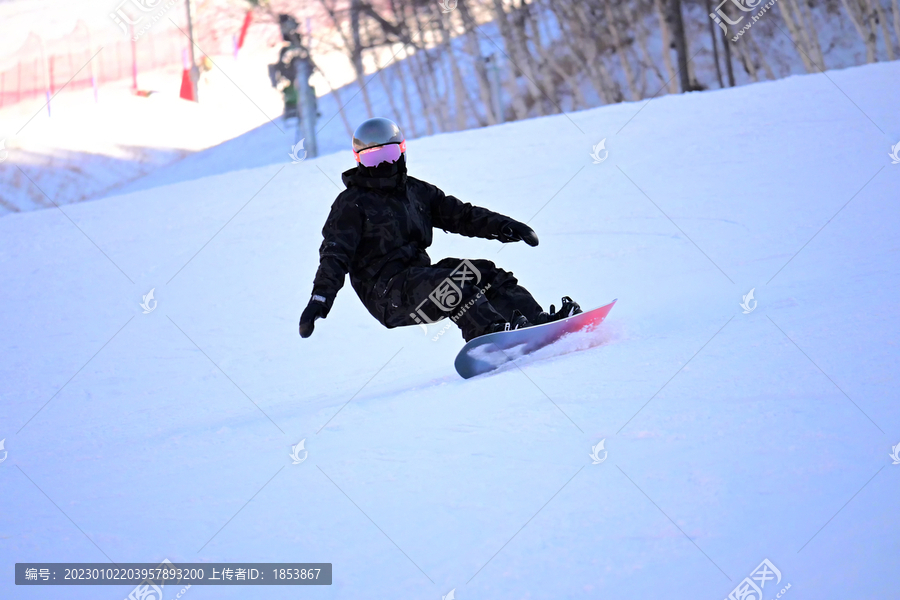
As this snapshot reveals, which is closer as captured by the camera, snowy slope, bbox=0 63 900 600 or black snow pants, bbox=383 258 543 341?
snowy slope, bbox=0 63 900 600

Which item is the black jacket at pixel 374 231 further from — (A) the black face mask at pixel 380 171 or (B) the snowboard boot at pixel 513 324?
(B) the snowboard boot at pixel 513 324

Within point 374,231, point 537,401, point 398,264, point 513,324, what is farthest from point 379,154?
point 537,401

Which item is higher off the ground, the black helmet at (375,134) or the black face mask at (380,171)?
the black helmet at (375,134)

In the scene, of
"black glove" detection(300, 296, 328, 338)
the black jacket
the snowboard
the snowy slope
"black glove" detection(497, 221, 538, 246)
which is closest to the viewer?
the snowy slope

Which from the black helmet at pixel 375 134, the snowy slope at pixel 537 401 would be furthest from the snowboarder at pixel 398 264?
the snowy slope at pixel 537 401

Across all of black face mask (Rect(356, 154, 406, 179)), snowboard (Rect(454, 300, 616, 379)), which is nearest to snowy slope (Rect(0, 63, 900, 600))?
snowboard (Rect(454, 300, 616, 379))

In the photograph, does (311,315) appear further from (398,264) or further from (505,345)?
(505,345)

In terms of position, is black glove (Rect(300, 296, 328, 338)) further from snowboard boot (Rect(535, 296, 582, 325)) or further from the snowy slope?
snowboard boot (Rect(535, 296, 582, 325))

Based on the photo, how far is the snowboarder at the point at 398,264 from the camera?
3477 mm

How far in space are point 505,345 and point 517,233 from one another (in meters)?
0.61

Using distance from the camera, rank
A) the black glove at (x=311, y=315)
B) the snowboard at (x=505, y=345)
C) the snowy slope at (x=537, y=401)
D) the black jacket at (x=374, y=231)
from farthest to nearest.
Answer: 1. the black jacket at (x=374, y=231)
2. the snowboard at (x=505, y=345)
3. the black glove at (x=311, y=315)
4. the snowy slope at (x=537, y=401)

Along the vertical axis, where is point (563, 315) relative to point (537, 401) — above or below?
above

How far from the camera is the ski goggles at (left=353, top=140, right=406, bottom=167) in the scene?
11.8 ft

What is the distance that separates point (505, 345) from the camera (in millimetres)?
3436
